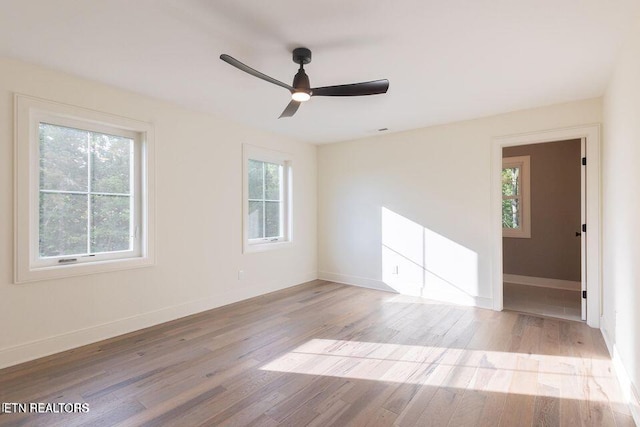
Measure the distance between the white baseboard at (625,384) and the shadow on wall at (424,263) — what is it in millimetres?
1467

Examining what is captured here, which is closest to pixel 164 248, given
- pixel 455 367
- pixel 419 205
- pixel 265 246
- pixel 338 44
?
pixel 265 246

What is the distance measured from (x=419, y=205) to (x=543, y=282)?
2.59 m

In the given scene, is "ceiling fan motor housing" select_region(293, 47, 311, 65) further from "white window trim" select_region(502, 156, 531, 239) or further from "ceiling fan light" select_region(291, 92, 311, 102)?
"white window trim" select_region(502, 156, 531, 239)

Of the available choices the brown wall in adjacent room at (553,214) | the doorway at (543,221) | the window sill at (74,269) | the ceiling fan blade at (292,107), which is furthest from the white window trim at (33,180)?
the brown wall in adjacent room at (553,214)

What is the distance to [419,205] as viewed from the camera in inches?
175

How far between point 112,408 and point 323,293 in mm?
2976

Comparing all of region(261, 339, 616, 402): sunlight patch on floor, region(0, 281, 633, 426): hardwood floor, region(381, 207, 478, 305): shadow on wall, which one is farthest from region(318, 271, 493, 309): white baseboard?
region(261, 339, 616, 402): sunlight patch on floor

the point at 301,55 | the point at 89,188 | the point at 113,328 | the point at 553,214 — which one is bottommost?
the point at 113,328

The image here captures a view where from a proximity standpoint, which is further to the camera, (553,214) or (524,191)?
(524,191)

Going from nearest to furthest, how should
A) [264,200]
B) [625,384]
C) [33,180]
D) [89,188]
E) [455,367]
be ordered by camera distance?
[625,384] < [455,367] < [33,180] < [89,188] < [264,200]

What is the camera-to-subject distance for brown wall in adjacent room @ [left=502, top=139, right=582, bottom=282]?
4828 mm

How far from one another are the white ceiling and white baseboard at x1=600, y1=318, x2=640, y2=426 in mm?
2256

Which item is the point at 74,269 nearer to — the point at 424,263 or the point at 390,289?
the point at 390,289

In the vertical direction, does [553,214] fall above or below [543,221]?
above
